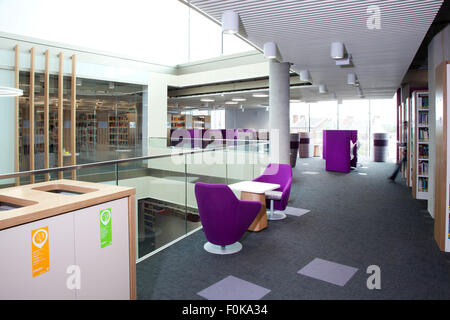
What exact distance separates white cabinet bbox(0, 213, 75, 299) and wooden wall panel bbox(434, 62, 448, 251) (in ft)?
13.9

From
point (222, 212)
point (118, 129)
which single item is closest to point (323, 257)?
point (222, 212)

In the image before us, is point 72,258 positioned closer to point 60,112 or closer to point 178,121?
point 60,112

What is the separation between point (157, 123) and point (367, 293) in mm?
11625

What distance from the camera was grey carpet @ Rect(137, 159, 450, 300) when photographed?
308 centimetres

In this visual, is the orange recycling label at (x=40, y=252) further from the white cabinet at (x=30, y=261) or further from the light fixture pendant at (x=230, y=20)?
the light fixture pendant at (x=230, y=20)

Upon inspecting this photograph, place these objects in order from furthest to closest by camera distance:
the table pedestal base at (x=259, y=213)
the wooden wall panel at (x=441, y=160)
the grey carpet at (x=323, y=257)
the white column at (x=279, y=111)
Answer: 1. the white column at (x=279, y=111)
2. the table pedestal base at (x=259, y=213)
3. the wooden wall panel at (x=441, y=160)
4. the grey carpet at (x=323, y=257)

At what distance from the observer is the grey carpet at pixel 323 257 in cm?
308

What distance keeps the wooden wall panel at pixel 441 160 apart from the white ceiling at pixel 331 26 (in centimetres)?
95

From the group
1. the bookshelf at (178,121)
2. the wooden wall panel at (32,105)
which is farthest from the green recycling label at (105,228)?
the bookshelf at (178,121)

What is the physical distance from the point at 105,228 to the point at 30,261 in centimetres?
54

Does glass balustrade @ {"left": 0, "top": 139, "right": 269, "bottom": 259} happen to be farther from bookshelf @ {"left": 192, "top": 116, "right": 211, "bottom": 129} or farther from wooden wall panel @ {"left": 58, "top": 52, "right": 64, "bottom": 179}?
bookshelf @ {"left": 192, "top": 116, "right": 211, "bottom": 129}

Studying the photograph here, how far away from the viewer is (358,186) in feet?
28.9

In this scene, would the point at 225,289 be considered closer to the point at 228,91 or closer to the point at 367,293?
the point at 367,293

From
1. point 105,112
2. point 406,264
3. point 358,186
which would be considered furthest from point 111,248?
point 105,112
